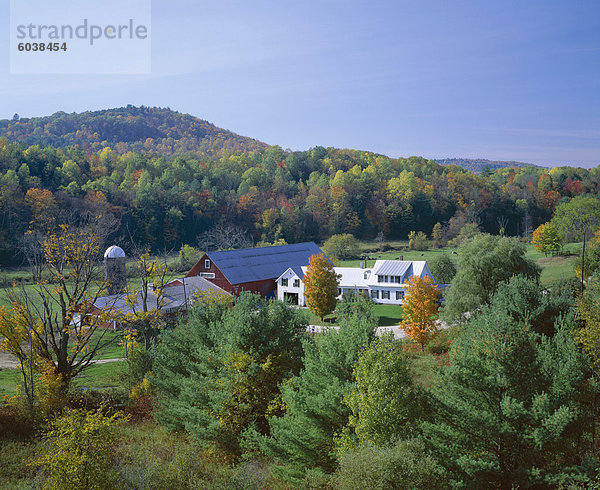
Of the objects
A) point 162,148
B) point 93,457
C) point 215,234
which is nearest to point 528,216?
point 215,234

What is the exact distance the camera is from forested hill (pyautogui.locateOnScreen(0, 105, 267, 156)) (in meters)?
144

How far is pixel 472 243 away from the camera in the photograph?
3612cm

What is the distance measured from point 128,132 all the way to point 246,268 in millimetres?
129289

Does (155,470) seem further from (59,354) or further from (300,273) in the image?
(300,273)

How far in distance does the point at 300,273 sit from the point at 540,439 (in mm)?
38803

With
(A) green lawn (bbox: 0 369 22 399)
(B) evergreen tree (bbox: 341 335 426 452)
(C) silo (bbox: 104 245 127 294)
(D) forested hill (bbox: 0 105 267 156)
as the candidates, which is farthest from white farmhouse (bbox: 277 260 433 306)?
(D) forested hill (bbox: 0 105 267 156)

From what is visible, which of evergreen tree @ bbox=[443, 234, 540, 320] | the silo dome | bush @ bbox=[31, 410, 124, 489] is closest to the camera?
bush @ bbox=[31, 410, 124, 489]

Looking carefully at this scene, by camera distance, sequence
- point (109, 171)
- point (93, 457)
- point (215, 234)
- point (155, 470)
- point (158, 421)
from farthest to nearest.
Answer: point (109, 171) < point (215, 234) < point (158, 421) < point (155, 470) < point (93, 457)

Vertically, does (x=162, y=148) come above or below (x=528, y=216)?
above

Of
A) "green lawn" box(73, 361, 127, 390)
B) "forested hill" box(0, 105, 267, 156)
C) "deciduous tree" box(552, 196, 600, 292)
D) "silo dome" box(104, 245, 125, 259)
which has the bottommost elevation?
"green lawn" box(73, 361, 127, 390)

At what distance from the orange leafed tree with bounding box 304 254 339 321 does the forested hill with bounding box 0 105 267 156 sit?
349 feet

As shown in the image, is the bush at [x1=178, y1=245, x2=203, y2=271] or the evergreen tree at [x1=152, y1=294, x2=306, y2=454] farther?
the bush at [x1=178, y1=245, x2=203, y2=271]

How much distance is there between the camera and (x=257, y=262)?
5569cm

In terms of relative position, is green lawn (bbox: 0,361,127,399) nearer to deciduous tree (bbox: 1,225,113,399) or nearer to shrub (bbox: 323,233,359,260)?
deciduous tree (bbox: 1,225,113,399)
